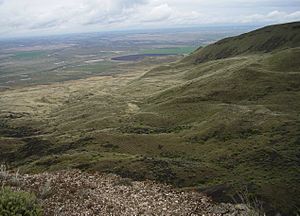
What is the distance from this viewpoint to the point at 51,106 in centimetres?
16525

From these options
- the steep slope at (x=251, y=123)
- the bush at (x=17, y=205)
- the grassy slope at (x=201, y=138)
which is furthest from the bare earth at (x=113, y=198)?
the steep slope at (x=251, y=123)

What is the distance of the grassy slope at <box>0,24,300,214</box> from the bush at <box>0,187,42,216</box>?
18.3 metres

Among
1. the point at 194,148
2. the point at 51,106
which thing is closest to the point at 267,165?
the point at 194,148

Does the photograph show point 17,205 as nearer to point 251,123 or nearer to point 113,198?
point 113,198

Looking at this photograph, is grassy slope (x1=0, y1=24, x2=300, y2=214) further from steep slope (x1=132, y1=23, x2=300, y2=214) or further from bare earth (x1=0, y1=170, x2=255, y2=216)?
bare earth (x1=0, y1=170, x2=255, y2=216)

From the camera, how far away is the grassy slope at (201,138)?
135 feet

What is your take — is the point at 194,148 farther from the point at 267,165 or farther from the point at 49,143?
the point at 49,143

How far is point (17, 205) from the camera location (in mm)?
23031

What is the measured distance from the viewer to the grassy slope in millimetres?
41031

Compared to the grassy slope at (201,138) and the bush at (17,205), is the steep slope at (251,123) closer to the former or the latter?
the grassy slope at (201,138)

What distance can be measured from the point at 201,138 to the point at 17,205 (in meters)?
43.7

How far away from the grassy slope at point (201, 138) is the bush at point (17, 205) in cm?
1825

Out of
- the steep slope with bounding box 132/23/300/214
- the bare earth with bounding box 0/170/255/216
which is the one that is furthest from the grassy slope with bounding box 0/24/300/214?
the bare earth with bounding box 0/170/255/216

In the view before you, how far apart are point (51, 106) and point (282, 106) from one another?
116898mm
